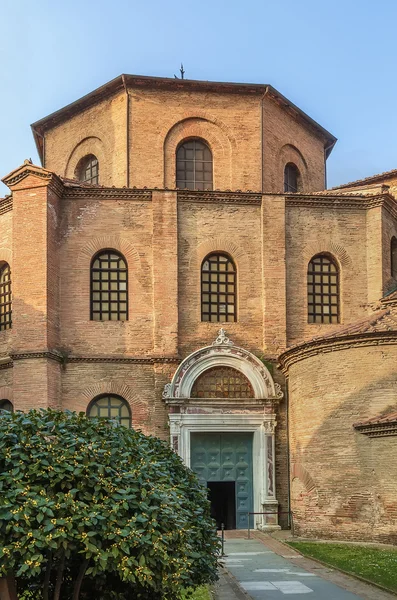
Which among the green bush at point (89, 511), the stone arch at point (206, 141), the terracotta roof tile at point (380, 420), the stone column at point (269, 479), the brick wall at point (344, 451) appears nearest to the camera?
the green bush at point (89, 511)

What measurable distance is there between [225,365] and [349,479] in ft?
18.2

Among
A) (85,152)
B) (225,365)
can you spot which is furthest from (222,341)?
(85,152)

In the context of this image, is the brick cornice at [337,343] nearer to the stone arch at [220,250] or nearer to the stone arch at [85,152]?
the stone arch at [220,250]

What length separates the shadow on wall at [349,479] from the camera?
1844 centimetres

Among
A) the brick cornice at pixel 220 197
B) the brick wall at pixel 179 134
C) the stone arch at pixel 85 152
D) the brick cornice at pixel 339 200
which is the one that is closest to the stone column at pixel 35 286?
the brick wall at pixel 179 134

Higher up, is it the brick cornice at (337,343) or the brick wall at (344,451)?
the brick cornice at (337,343)

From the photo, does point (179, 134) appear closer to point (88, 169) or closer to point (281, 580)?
point (88, 169)

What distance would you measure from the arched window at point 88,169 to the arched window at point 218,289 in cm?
557

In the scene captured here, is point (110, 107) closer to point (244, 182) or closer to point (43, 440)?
point (244, 182)

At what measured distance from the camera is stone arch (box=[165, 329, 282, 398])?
23109mm

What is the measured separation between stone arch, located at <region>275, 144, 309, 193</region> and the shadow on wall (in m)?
9.65

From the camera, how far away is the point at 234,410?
23328mm

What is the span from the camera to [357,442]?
19.4 meters

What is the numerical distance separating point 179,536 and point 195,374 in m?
15.1
